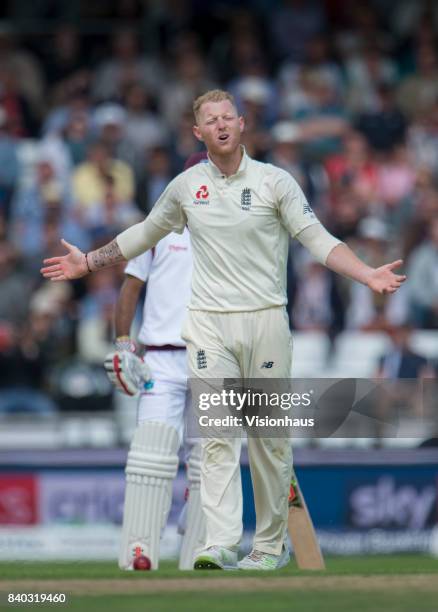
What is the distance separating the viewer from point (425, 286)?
46.1 feet

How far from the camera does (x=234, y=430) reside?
7035mm

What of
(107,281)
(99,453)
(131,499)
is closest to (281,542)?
(131,499)

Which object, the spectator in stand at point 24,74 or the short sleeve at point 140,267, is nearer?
the short sleeve at point 140,267

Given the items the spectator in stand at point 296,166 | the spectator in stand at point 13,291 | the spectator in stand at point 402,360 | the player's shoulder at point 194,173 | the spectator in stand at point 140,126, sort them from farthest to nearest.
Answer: the spectator in stand at point 140,126 < the spectator in stand at point 296,166 < the spectator in stand at point 13,291 < the spectator in stand at point 402,360 < the player's shoulder at point 194,173

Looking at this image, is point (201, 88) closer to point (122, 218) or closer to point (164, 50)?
point (164, 50)

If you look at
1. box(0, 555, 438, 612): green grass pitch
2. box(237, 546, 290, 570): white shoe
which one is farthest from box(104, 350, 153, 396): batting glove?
box(237, 546, 290, 570): white shoe

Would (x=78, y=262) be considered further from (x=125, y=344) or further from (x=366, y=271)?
(x=366, y=271)

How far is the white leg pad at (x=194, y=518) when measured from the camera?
8133 mm

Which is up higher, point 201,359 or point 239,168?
point 239,168

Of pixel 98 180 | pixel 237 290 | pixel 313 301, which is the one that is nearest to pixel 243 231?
pixel 237 290

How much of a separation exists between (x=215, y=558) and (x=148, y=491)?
40.8 inches

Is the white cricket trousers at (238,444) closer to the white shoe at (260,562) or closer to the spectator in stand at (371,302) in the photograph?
the white shoe at (260,562)

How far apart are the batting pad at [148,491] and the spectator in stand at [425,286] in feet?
20.7

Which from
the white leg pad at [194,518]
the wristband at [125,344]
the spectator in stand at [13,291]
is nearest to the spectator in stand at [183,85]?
the spectator in stand at [13,291]
